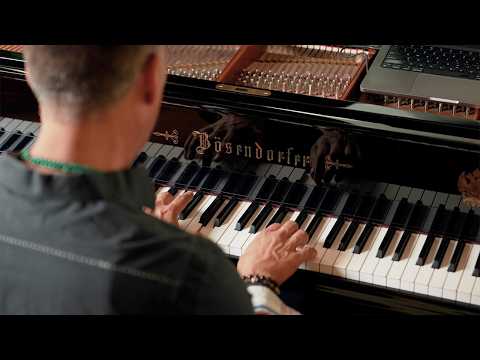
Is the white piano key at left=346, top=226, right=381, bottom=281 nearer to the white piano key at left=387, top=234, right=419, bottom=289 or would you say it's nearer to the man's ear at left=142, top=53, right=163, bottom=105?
the white piano key at left=387, top=234, right=419, bottom=289

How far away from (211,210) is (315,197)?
1.41 feet

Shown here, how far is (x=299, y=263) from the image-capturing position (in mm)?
2842

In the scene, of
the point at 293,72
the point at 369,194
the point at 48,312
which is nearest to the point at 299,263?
the point at 369,194

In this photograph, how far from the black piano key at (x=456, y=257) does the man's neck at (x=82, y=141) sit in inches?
61.5

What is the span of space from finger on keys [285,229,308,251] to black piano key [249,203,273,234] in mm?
190

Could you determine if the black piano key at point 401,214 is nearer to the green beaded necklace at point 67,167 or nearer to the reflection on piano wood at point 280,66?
the reflection on piano wood at point 280,66

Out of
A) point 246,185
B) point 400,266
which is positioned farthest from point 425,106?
point 246,185

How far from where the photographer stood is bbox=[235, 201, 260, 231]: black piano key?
3084 mm

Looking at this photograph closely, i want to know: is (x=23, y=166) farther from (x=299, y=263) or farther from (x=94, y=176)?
(x=299, y=263)

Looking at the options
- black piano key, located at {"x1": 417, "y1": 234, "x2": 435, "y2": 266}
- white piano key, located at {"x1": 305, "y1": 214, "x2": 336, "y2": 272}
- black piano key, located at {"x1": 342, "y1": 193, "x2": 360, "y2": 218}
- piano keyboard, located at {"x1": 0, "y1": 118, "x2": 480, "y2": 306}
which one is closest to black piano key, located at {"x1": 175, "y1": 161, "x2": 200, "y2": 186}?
piano keyboard, located at {"x1": 0, "y1": 118, "x2": 480, "y2": 306}

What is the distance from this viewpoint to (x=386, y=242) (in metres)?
2.93

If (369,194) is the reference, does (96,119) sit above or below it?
above

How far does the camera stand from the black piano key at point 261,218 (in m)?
3.07
